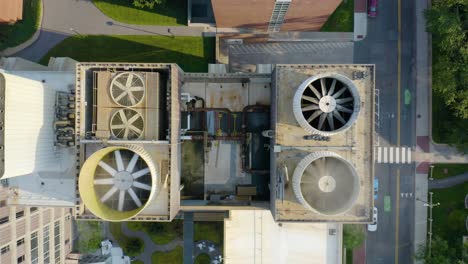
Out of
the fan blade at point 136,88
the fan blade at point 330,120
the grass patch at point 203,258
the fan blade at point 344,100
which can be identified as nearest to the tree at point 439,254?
the fan blade at point 330,120

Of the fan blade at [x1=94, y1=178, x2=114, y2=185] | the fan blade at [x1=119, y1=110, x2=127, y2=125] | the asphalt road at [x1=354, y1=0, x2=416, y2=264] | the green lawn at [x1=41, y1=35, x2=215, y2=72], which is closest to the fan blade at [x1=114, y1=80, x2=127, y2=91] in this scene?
the fan blade at [x1=119, y1=110, x2=127, y2=125]

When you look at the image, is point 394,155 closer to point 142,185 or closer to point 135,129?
point 142,185

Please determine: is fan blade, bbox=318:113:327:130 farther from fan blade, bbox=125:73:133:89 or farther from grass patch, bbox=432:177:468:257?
grass patch, bbox=432:177:468:257

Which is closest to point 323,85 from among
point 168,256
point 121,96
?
point 121,96

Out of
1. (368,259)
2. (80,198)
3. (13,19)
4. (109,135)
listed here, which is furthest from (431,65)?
(13,19)

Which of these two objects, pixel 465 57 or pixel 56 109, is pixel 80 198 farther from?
pixel 465 57
